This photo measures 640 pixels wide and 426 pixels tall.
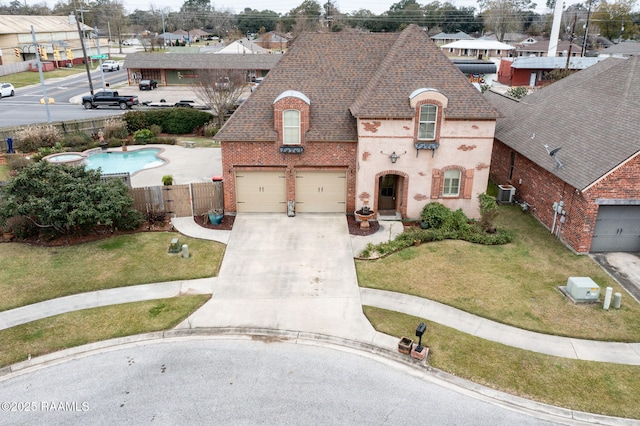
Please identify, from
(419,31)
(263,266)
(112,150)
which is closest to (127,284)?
(263,266)

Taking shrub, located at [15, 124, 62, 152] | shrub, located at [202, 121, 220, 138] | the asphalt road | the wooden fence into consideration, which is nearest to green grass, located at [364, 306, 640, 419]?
the asphalt road

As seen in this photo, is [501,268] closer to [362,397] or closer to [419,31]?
[362,397]

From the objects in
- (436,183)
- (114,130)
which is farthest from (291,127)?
(114,130)

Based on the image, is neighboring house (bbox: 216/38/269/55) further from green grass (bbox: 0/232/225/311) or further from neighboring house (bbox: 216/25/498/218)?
green grass (bbox: 0/232/225/311)

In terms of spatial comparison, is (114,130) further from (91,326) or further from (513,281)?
(513,281)

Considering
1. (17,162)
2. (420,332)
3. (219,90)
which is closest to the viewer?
(420,332)

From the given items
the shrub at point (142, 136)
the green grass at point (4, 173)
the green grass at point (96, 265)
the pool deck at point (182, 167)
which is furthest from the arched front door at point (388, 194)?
the green grass at point (4, 173)
